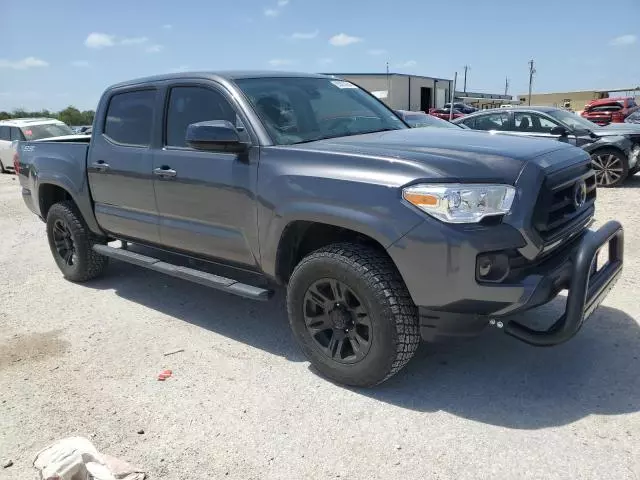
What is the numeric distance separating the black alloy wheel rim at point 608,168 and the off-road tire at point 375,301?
26.7ft

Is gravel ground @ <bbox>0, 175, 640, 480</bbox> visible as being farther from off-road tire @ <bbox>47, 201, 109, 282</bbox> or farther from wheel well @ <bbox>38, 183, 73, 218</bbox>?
wheel well @ <bbox>38, 183, 73, 218</bbox>

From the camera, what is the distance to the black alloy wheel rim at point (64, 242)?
223 inches

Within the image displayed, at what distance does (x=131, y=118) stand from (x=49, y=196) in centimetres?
183

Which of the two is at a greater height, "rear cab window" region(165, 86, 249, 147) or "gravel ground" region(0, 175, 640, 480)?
"rear cab window" region(165, 86, 249, 147)

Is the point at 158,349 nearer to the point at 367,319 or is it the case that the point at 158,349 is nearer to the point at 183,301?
the point at 183,301

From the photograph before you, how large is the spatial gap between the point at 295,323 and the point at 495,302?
1.27 m

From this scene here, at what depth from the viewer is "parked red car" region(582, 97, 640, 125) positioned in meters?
20.6

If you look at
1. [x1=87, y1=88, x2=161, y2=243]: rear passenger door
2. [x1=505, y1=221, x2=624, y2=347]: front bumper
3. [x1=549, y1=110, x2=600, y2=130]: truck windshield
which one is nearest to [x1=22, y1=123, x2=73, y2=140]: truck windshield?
[x1=87, y1=88, x2=161, y2=243]: rear passenger door

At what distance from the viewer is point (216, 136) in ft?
11.3

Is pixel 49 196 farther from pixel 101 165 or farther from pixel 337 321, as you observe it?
pixel 337 321

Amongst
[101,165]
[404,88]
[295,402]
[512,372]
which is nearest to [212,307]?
[101,165]

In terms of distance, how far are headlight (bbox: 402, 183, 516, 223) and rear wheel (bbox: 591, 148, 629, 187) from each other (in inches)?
312

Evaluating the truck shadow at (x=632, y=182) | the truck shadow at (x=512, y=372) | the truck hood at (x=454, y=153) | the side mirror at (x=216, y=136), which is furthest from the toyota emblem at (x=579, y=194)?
the truck shadow at (x=632, y=182)

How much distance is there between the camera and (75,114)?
63406mm
